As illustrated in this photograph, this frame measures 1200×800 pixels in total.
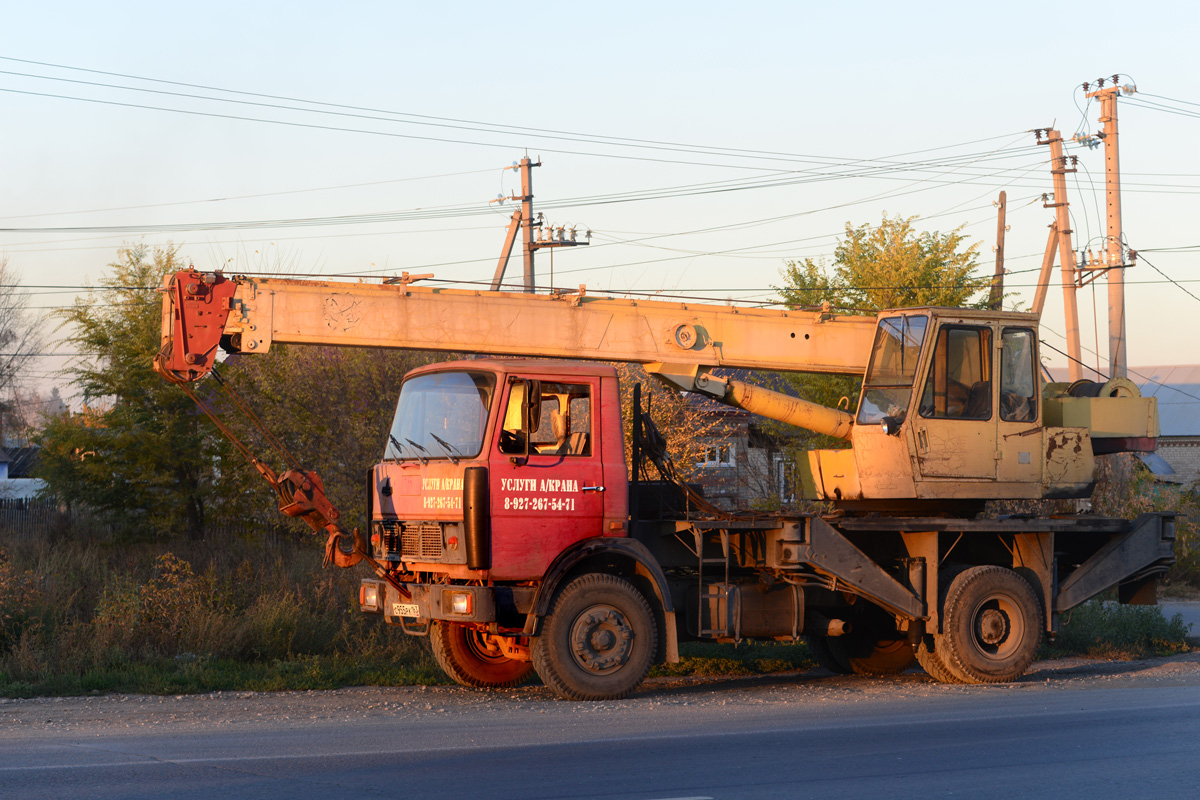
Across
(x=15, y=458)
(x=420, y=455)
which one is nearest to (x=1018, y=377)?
(x=420, y=455)

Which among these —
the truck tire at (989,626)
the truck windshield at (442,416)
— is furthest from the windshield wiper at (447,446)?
the truck tire at (989,626)

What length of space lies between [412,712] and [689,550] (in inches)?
131

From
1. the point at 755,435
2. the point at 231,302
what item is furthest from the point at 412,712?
the point at 755,435

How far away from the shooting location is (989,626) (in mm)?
13086

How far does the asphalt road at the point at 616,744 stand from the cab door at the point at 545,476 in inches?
55.4

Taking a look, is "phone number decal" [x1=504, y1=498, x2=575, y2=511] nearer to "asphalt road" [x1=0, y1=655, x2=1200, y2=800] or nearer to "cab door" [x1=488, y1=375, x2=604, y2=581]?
"cab door" [x1=488, y1=375, x2=604, y2=581]

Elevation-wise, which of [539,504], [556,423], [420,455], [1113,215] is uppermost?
[1113,215]

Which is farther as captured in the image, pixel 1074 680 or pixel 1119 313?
pixel 1119 313

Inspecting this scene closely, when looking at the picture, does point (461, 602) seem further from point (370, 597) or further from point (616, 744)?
point (616, 744)

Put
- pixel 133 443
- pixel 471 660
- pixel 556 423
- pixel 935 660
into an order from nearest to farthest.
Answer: pixel 556 423 < pixel 471 660 < pixel 935 660 < pixel 133 443

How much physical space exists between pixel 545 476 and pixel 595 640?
1.54m

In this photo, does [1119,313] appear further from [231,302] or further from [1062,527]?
[231,302]

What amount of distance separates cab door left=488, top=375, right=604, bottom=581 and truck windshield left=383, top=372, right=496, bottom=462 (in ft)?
0.73

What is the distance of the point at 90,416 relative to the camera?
27062mm
